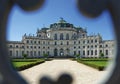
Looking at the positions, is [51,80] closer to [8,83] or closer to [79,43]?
[8,83]

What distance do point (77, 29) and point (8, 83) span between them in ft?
224

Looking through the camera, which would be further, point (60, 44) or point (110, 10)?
point (60, 44)

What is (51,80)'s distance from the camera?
0.89 m

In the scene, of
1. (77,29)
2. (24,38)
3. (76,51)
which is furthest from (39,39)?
(77,29)

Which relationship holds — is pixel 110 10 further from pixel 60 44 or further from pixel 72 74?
pixel 60 44

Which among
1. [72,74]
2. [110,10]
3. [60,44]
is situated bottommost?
[72,74]

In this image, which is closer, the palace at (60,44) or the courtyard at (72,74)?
the courtyard at (72,74)

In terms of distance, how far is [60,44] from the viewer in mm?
61938

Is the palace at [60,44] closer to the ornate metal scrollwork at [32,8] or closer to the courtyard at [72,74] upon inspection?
the courtyard at [72,74]

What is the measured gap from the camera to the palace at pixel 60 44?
56000 millimetres

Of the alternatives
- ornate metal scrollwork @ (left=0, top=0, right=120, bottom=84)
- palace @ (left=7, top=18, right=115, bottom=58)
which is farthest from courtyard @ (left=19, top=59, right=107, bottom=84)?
palace @ (left=7, top=18, right=115, bottom=58)

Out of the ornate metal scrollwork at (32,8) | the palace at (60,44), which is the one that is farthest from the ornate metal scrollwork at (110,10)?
the palace at (60,44)

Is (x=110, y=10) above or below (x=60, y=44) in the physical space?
below

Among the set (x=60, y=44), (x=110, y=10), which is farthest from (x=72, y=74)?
(x=60, y=44)
